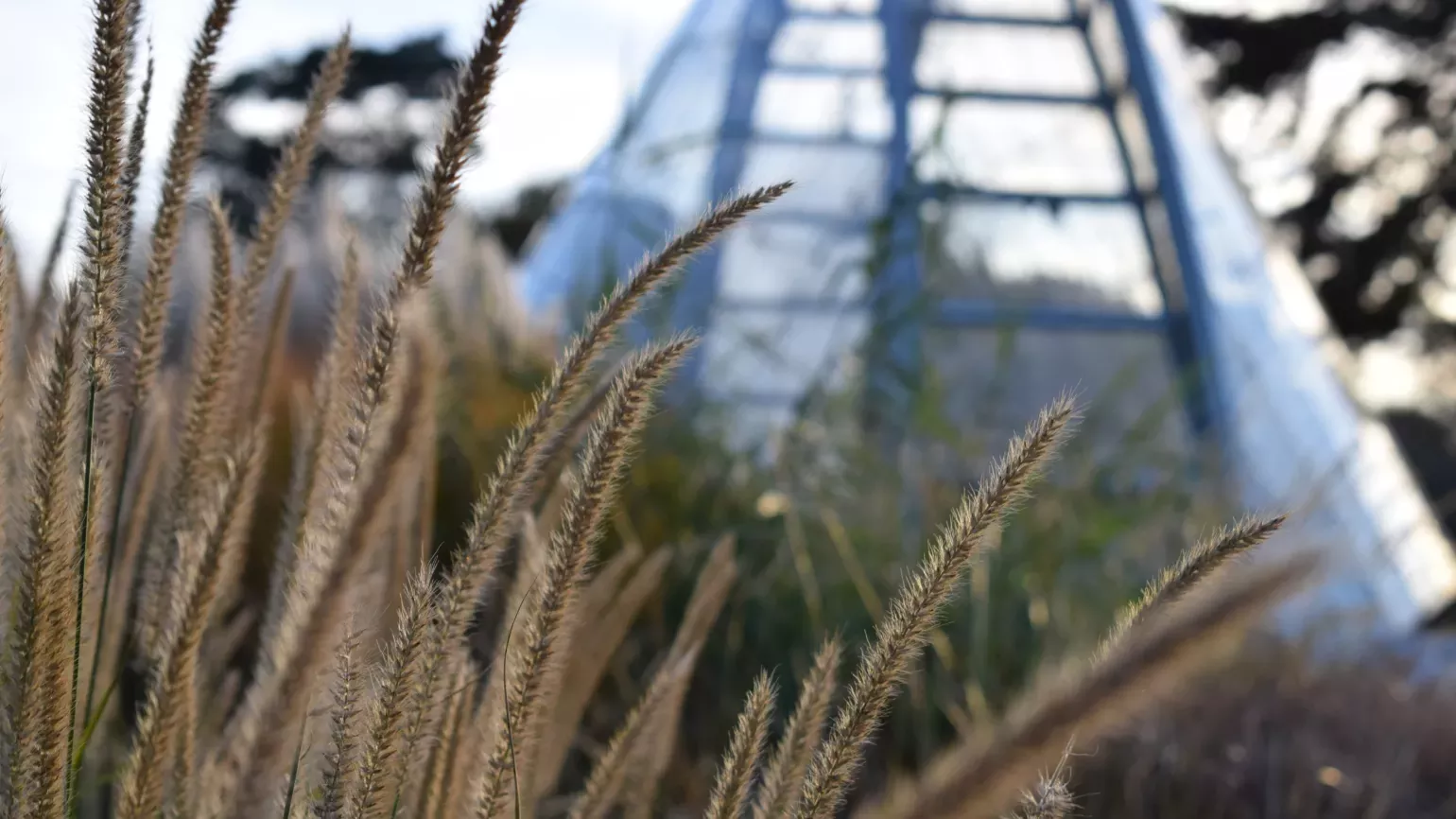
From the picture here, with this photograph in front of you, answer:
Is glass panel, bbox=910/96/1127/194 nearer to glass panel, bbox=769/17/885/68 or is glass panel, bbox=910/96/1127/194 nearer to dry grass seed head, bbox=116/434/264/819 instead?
glass panel, bbox=769/17/885/68

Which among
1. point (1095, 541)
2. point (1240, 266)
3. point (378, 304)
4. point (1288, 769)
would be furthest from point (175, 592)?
point (1240, 266)

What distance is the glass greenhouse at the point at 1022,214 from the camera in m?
3.46

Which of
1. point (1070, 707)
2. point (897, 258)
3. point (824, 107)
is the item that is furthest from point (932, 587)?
point (824, 107)

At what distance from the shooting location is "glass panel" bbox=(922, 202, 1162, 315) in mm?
3750

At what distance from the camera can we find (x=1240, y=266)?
3951 millimetres

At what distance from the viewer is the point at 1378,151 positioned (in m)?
14.1

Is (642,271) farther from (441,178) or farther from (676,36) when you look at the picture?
(676,36)

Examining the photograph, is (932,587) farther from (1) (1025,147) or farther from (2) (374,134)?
(2) (374,134)

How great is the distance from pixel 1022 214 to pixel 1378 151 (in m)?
12.2

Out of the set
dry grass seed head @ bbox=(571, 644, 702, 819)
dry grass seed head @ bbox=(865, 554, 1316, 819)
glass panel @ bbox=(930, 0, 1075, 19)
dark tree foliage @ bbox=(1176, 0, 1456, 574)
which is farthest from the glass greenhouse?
dark tree foliage @ bbox=(1176, 0, 1456, 574)

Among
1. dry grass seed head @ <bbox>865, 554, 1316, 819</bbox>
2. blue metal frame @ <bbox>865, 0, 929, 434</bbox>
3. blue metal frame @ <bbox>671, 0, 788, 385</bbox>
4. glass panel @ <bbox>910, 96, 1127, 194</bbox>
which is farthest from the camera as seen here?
glass panel @ <bbox>910, 96, 1127, 194</bbox>

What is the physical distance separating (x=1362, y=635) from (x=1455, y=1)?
13.7 meters

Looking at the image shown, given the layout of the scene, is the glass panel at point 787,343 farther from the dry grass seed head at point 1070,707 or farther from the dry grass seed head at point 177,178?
the dry grass seed head at point 1070,707

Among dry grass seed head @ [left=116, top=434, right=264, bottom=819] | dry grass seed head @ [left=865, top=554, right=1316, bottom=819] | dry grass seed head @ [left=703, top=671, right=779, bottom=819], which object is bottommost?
dry grass seed head @ [left=703, top=671, right=779, bottom=819]
